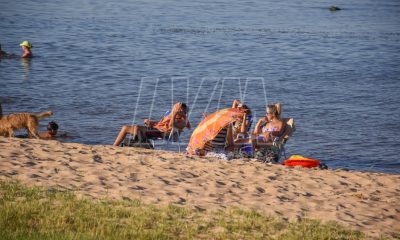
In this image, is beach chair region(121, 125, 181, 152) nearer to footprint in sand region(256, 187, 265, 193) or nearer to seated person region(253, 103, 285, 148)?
seated person region(253, 103, 285, 148)

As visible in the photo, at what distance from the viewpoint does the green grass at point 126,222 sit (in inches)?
307

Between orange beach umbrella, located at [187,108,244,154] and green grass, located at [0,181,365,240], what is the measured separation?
11.5 feet

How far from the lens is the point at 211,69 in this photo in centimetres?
2622

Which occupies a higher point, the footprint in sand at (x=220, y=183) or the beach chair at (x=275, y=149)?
the footprint in sand at (x=220, y=183)

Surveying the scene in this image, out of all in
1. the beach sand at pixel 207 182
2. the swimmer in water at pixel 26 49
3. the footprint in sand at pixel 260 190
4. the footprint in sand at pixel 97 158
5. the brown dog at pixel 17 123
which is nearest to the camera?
the beach sand at pixel 207 182

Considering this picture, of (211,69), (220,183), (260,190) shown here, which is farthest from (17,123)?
(211,69)

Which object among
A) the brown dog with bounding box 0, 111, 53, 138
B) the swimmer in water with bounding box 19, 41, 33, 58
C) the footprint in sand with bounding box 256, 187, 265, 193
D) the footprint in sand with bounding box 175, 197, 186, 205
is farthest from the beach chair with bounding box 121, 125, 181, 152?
the swimmer in water with bounding box 19, 41, 33, 58

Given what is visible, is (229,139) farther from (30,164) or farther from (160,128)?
(30,164)

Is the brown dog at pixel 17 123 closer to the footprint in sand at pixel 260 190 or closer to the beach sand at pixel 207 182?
the beach sand at pixel 207 182

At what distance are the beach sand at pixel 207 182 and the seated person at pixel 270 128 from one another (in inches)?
43.4

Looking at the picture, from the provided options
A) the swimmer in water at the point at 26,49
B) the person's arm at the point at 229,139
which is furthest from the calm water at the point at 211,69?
the person's arm at the point at 229,139

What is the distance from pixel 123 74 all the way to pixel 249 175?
47.9 ft

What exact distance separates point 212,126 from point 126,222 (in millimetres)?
4322

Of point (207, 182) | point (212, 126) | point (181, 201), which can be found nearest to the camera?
point (181, 201)
